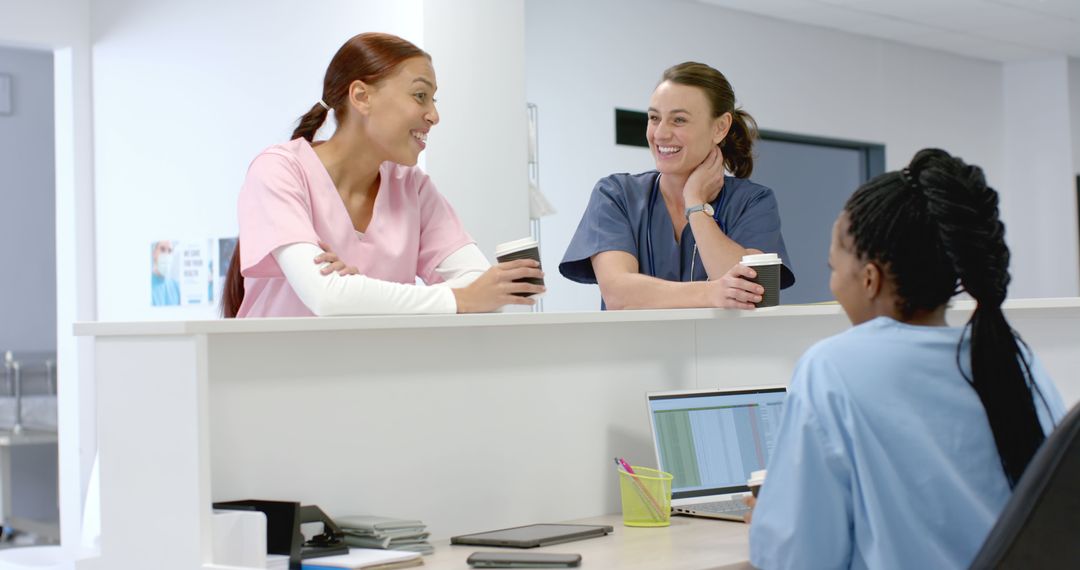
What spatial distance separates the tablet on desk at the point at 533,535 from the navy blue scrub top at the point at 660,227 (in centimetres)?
74

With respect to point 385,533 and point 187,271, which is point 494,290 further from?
point 187,271

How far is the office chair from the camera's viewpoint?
46.5 inches

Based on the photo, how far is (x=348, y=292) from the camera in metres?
1.75

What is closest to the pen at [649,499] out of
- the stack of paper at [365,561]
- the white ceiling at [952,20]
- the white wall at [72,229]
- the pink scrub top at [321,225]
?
the stack of paper at [365,561]

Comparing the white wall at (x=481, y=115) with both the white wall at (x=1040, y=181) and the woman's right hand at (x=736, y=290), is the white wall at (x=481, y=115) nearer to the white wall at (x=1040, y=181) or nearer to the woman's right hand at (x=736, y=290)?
the woman's right hand at (x=736, y=290)

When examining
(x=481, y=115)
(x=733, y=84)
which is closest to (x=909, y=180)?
(x=481, y=115)

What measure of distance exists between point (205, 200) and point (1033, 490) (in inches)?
147

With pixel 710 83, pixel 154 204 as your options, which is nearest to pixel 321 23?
pixel 154 204

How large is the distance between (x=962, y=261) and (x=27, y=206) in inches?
217

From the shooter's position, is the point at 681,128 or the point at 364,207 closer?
the point at 364,207

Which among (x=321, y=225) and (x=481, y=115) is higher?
(x=481, y=115)

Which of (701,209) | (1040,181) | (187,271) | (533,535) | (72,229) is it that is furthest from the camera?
(1040,181)

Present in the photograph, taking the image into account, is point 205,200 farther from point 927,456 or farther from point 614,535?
point 927,456

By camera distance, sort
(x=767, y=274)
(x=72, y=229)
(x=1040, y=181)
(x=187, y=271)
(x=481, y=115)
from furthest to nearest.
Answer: (x=1040, y=181), (x=72, y=229), (x=187, y=271), (x=481, y=115), (x=767, y=274)
